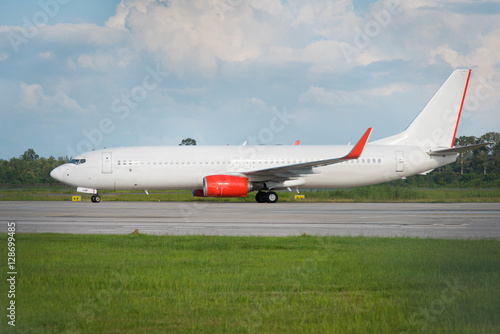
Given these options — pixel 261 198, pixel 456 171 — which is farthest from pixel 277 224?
pixel 456 171

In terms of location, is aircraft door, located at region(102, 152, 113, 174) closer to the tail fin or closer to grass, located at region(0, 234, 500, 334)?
the tail fin

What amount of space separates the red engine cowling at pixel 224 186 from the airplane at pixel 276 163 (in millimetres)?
368

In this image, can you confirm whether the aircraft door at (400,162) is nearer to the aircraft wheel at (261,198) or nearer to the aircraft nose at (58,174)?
the aircraft wheel at (261,198)

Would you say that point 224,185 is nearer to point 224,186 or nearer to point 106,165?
point 224,186

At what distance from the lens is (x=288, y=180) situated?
101 ft

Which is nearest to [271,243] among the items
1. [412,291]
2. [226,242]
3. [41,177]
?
[226,242]

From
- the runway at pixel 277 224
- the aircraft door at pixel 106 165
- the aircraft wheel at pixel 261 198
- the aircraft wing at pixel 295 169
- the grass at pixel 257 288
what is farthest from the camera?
the aircraft wheel at pixel 261 198

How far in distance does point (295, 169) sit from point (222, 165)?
4.38m

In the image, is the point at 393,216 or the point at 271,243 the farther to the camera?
the point at 393,216

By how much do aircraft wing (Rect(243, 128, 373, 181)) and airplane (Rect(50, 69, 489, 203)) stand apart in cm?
6

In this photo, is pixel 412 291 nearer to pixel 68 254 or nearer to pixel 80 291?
pixel 80 291

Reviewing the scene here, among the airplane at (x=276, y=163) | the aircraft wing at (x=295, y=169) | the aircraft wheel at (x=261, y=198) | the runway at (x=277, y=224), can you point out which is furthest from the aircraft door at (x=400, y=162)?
the runway at (x=277, y=224)

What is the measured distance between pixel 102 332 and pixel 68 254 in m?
5.18

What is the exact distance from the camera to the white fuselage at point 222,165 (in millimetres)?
30453
